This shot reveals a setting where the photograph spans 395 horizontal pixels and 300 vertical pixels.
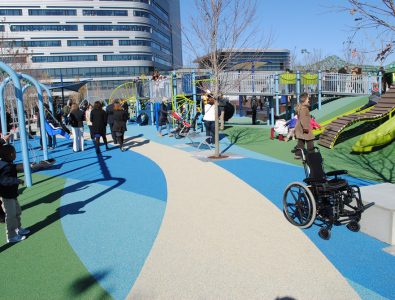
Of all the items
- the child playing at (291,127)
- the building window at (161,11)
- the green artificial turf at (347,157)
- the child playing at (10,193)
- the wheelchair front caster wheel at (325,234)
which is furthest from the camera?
the building window at (161,11)

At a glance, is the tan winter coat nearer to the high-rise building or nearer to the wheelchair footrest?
the wheelchair footrest

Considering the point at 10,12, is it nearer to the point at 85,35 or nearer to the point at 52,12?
the point at 52,12

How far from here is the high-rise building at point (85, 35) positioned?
283 ft

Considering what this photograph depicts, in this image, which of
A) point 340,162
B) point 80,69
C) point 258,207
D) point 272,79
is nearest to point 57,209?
point 258,207

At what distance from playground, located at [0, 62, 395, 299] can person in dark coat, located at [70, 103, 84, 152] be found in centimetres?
372

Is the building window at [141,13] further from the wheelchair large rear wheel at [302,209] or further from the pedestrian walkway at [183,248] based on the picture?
the wheelchair large rear wheel at [302,209]

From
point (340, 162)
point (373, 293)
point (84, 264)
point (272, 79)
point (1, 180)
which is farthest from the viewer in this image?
point (272, 79)

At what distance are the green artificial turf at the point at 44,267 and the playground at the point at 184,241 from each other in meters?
0.01

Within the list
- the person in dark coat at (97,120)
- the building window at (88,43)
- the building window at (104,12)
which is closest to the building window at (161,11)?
the building window at (104,12)

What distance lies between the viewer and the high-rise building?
283 feet

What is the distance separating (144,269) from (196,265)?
2.00 feet

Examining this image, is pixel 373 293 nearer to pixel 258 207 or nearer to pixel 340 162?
pixel 258 207

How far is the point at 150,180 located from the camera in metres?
9.09

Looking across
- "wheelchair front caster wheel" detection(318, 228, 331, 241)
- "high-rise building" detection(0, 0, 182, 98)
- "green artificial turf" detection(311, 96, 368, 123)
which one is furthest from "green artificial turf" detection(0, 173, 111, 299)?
"high-rise building" detection(0, 0, 182, 98)
